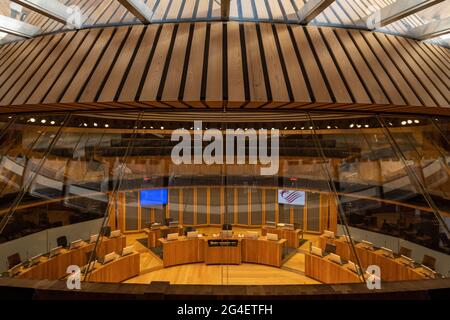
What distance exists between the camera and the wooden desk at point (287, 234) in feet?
33.5

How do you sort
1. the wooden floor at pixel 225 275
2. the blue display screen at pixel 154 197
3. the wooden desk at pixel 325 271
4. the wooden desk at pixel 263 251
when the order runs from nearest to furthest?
the wooden desk at pixel 325 271 → the wooden floor at pixel 225 275 → the blue display screen at pixel 154 197 → the wooden desk at pixel 263 251

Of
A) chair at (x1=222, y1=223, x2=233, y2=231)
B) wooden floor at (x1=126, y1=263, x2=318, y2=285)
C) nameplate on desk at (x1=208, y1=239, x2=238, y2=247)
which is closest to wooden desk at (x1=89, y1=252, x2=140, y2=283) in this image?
wooden floor at (x1=126, y1=263, x2=318, y2=285)

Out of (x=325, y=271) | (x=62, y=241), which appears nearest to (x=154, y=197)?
(x=62, y=241)

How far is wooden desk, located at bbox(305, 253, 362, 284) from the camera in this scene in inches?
288

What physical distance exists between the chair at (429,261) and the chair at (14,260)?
26.7ft

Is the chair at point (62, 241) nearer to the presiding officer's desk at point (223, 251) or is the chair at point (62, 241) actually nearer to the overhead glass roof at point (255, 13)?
the presiding officer's desk at point (223, 251)

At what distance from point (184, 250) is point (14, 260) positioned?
18.0 ft

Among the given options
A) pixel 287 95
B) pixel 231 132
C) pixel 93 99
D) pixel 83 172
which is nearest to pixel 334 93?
pixel 287 95

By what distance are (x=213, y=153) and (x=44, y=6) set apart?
8.23ft

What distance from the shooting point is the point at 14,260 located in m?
4.68

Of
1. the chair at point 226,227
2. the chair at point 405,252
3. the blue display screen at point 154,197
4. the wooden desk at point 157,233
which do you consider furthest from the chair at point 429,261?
the wooden desk at point 157,233

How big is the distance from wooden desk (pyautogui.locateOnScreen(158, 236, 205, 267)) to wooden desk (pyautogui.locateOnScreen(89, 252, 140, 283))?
154 centimetres

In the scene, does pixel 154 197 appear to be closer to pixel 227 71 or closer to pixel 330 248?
pixel 330 248
